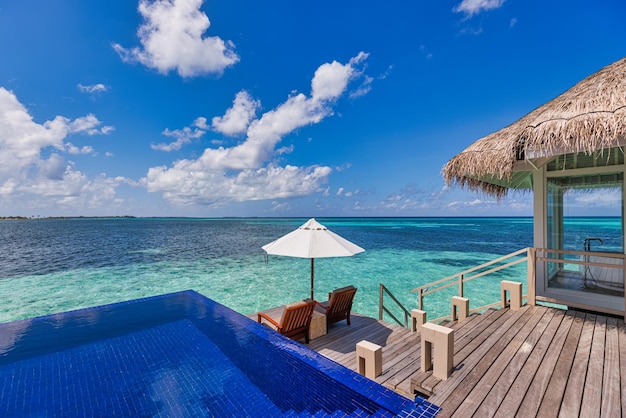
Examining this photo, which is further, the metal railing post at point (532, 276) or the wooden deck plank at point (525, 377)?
the metal railing post at point (532, 276)

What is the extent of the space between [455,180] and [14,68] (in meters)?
18.9

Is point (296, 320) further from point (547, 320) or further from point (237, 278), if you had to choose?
point (237, 278)

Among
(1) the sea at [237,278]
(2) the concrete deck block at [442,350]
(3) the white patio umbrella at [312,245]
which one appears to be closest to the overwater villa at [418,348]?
(2) the concrete deck block at [442,350]

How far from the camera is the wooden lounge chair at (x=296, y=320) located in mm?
4064

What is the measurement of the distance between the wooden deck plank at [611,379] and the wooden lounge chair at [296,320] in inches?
Answer: 121

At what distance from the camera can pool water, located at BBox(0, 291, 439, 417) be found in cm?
268

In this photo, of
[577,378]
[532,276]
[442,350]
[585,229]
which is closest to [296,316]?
[442,350]

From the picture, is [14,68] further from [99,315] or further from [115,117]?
[99,315]

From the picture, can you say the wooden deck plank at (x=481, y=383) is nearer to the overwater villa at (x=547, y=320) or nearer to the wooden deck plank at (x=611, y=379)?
the overwater villa at (x=547, y=320)

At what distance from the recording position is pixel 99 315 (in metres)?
5.05

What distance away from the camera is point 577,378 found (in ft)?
7.56

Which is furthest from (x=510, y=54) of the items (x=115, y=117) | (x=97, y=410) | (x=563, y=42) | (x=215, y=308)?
(x=115, y=117)

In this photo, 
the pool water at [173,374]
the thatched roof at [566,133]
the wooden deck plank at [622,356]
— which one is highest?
the thatched roof at [566,133]

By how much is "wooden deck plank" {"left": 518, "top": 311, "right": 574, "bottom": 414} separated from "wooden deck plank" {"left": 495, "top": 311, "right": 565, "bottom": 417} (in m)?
0.03
